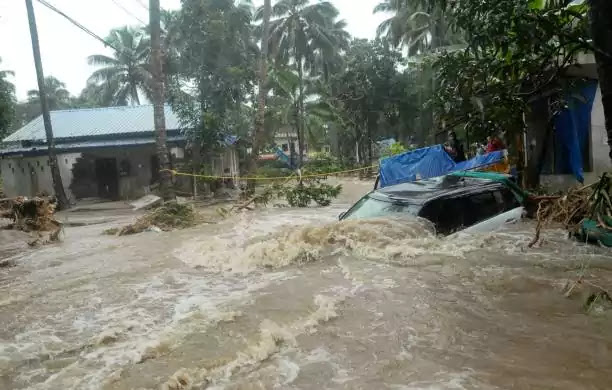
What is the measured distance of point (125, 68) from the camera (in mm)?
33500

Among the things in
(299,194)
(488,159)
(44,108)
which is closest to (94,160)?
(44,108)

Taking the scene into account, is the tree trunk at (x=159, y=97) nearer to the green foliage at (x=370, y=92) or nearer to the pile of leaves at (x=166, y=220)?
the pile of leaves at (x=166, y=220)

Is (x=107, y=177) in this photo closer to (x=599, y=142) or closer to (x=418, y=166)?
(x=418, y=166)

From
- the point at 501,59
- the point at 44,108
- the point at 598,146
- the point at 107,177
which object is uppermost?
the point at 44,108

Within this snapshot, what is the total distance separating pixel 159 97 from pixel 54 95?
41.5 m

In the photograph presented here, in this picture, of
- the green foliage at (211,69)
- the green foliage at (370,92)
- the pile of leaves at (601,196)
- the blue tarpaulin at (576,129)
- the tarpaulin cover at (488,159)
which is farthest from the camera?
the green foliage at (370,92)

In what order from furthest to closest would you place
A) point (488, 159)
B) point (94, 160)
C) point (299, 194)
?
point (94, 160), point (299, 194), point (488, 159)

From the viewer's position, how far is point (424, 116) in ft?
113

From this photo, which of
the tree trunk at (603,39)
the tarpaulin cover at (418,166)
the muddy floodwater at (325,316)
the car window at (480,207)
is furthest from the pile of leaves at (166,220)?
the tree trunk at (603,39)

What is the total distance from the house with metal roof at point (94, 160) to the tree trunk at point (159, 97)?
3537mm

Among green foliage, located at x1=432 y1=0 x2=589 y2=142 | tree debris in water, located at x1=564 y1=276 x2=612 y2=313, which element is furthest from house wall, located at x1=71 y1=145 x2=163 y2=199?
tree debris in water, located at x1=564 y1=276 x2=612 y2=313

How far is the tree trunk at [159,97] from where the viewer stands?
17.1m

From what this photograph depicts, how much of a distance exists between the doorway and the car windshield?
17029 mm

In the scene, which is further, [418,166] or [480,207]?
[418,166]
